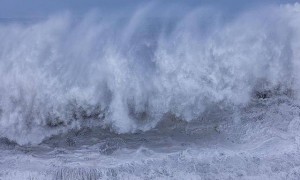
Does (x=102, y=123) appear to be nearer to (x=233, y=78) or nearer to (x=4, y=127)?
(x=4, y=127)

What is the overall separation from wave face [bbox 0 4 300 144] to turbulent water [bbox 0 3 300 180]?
0.02m

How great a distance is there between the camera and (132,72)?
820 cm

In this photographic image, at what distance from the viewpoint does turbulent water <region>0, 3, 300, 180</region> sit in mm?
5719

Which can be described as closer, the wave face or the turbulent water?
the turbulent water

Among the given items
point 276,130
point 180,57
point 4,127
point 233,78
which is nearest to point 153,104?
point 180,57

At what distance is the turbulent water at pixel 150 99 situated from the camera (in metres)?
5.72

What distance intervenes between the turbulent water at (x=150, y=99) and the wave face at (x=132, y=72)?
0.02m

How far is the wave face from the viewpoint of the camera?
7.34 m

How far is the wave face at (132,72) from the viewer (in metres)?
7.34

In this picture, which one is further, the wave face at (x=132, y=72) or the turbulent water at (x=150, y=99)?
the wave face at (x=132, y=72)

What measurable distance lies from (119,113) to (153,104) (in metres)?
0.77

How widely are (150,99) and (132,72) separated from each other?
0.87 metres

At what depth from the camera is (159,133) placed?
22.5ft

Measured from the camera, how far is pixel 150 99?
772cm
